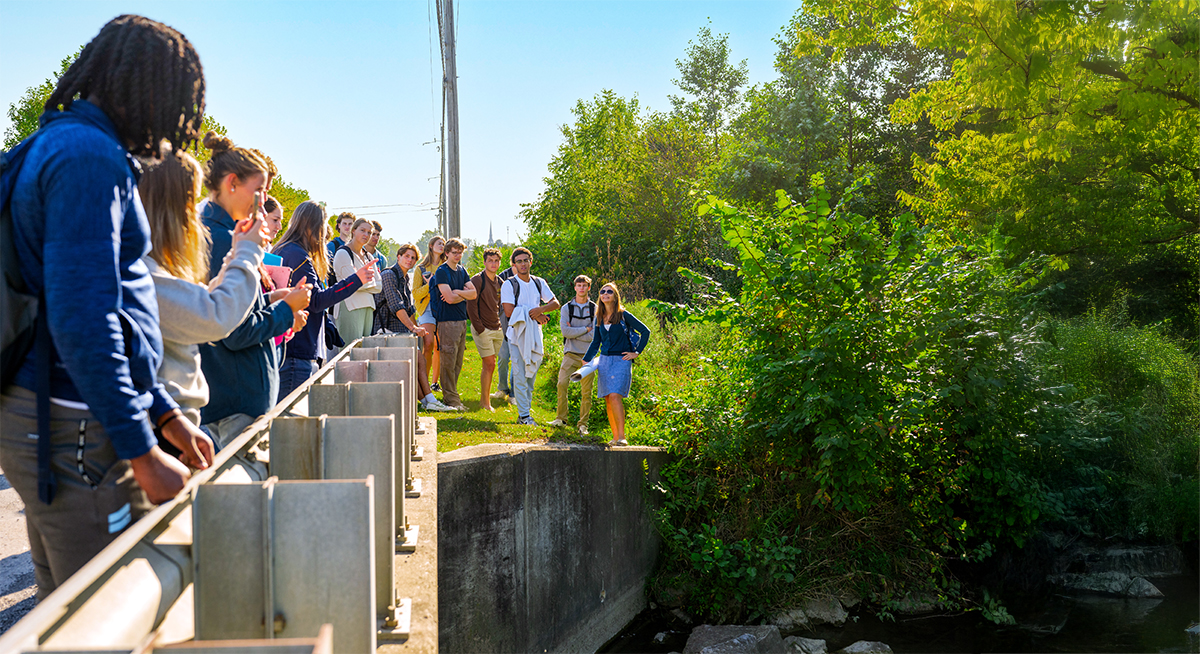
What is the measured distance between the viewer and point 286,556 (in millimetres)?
1773

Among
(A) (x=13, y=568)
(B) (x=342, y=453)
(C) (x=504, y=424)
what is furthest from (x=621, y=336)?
(B) (x=342, y=453)

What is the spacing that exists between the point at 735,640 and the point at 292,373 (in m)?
5.71

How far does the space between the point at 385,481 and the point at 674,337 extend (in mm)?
13267

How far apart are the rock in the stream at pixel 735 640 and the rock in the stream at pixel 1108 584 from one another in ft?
14.8

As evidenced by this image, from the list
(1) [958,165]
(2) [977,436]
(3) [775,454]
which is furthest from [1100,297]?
(3) [775,454]

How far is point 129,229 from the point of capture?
2.00 m

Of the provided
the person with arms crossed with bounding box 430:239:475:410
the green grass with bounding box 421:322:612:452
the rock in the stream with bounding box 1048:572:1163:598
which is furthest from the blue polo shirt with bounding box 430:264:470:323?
the rock in the stream with bounding box 1048:572:1163:598

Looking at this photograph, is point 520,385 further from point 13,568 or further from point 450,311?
point 13,568

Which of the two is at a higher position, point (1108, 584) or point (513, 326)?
point (513, 326)

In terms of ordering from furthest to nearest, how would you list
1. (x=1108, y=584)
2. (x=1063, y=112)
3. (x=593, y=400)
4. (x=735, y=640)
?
1. (x=593, y=400)
2. (x=1063, y=112)
3. (x=1108, y=584)
4. (x=735, y=640)

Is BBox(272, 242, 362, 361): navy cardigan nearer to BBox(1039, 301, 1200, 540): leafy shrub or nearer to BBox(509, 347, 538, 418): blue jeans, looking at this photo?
BBox(509, 347, 538, 418): blue jeans

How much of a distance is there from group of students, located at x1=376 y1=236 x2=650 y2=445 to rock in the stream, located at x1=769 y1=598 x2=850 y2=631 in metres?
2.69

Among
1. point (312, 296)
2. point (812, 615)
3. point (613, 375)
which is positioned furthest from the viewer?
point (812, 615)

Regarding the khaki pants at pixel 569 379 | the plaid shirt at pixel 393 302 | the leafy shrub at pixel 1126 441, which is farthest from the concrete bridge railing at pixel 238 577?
the leafy shrub at pixel 1126 441
